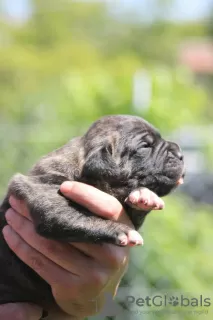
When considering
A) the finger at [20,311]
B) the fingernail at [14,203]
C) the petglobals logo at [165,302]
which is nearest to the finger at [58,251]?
the fingernail at [14,203]

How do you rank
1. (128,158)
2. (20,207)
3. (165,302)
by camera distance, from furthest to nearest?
(165,302) → (128,158) → (20,207)

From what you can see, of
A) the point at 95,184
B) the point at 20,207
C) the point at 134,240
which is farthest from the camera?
the point at 95,184

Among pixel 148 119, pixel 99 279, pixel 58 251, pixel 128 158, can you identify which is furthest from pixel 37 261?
pixel 148 119

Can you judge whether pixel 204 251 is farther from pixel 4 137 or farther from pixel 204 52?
pixel 204 52

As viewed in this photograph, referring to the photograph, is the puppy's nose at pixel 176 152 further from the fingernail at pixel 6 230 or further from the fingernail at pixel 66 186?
the fingernail at pixel 6 230

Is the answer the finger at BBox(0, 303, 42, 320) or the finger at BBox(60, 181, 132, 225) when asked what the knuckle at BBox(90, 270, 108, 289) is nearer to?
the finger at BBox(60, 181, 132, 225)

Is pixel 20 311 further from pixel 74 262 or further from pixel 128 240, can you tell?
pixel 128 240
